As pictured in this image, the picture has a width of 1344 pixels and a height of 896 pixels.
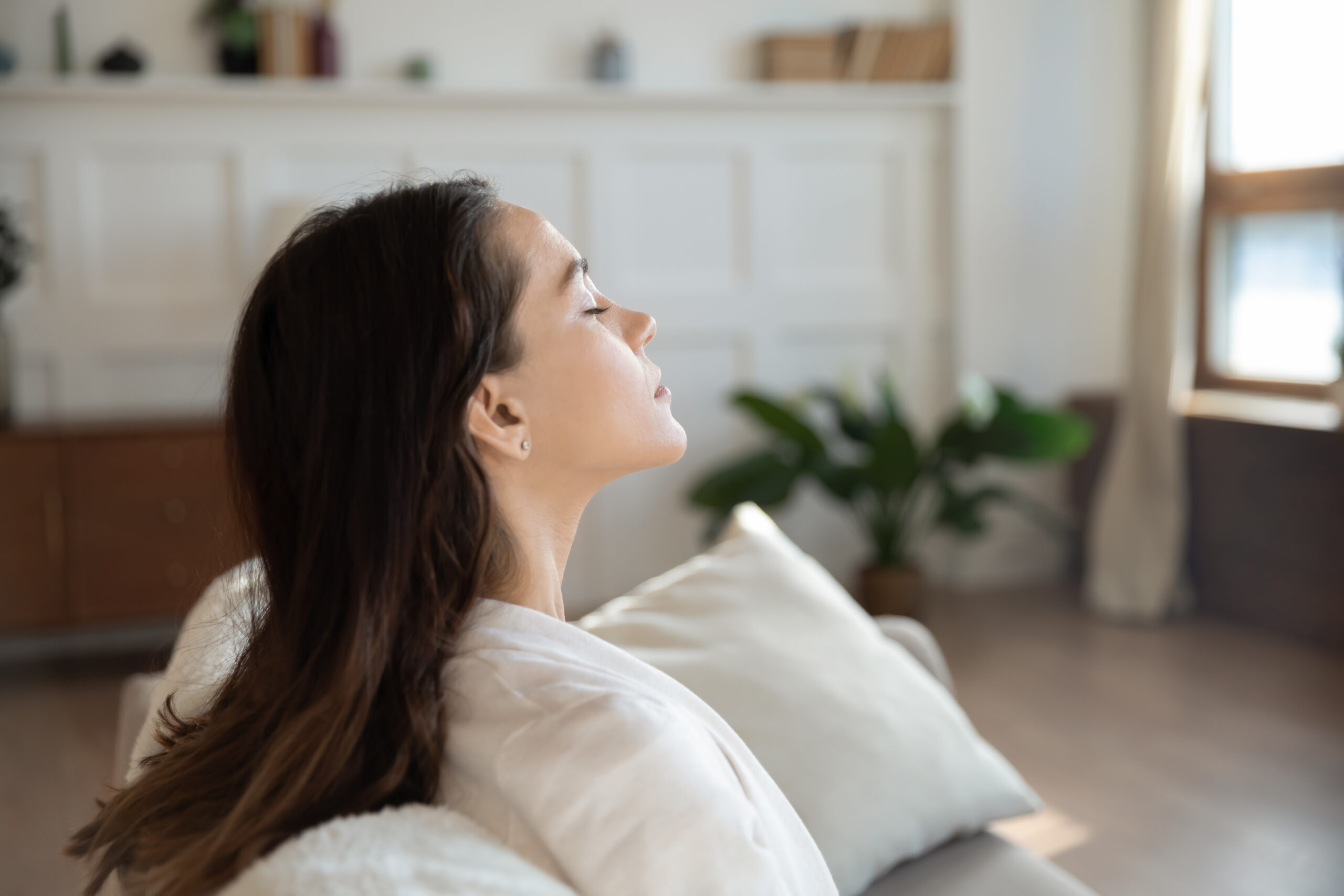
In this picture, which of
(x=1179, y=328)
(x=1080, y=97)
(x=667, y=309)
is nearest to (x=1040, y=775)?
(x=1179, y=328)

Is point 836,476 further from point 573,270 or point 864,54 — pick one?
point 573,270

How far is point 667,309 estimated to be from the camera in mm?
4543

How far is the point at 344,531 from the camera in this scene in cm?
79

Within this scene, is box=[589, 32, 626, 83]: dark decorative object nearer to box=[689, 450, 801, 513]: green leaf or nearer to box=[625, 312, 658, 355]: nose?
box=[689, 450, 801, 513]: green leaf

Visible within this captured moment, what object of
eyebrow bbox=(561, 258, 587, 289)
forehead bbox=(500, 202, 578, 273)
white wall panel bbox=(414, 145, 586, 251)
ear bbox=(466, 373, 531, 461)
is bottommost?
ear bbox=(466, 373, 531, 461)

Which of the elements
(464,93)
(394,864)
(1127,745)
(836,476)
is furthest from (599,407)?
(464,93)

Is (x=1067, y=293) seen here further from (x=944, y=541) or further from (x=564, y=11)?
(x=564, y=11)

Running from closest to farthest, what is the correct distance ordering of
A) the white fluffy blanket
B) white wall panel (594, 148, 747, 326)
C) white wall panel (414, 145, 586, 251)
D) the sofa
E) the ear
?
the white fluffy blanket
the ear
the sofa
white wall panel (414, 145, 586, 251)
white wall panel (594, 148, 747, 326)

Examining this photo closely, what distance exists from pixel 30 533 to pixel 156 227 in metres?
1.10

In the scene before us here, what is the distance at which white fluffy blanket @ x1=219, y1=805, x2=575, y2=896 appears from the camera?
0.68m

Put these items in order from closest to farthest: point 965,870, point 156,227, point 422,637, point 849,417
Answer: point 422,637 → point 965,870 → point 156,227 → point 849,417

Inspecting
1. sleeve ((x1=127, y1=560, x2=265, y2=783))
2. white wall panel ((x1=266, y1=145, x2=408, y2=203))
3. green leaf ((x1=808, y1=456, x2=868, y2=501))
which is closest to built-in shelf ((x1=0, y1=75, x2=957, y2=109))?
white wall panel ((x1=266, y1=145, x2=408, y2=203))

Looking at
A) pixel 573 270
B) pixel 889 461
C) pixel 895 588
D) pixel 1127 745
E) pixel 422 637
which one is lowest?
pixel 1127 745

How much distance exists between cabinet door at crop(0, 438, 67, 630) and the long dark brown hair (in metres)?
3.00
